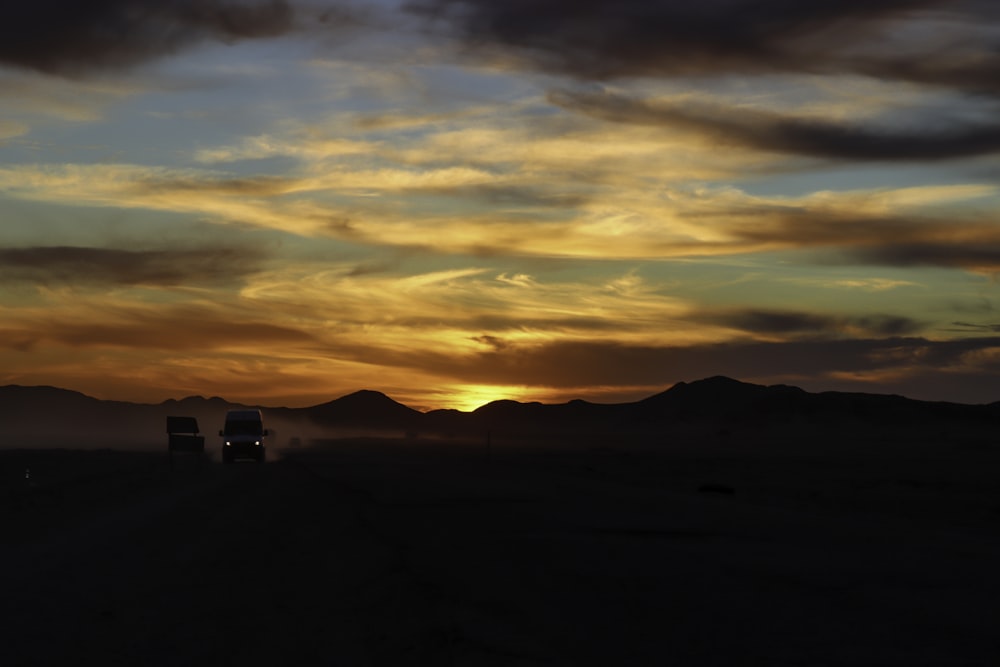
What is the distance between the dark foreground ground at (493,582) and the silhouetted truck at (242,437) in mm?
30182

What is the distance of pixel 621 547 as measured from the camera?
2170cm

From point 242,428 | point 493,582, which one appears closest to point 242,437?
point 242,428

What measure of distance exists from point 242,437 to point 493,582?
51.2 m

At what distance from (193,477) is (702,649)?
42.4 m

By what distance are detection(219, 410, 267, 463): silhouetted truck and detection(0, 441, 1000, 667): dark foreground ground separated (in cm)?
3018

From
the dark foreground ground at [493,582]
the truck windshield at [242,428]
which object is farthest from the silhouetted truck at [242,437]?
the dark foreground ground at [493,582]

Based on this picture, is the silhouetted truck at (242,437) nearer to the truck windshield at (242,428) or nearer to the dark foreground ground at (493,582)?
the truck windshield at (242,428)

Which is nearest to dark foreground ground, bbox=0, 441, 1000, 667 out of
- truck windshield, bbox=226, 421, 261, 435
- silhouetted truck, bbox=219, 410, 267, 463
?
silhouetted truck, bbox=219, 410, 267, 463

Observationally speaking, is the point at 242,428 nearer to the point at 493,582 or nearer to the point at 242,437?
the point at 242,437

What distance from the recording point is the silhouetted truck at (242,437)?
216ft

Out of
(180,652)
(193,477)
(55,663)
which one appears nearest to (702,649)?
(180,652)

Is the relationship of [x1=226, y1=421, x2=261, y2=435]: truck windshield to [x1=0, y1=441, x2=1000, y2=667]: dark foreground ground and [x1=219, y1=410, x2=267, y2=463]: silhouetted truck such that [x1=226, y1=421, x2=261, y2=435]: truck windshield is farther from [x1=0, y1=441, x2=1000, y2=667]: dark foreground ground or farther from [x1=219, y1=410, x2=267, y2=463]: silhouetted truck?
[x1=0, y1=441, x2=1000, y2=667]: dark foreground ground

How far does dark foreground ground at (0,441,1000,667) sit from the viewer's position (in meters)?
12.1

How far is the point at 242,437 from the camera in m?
66.1
